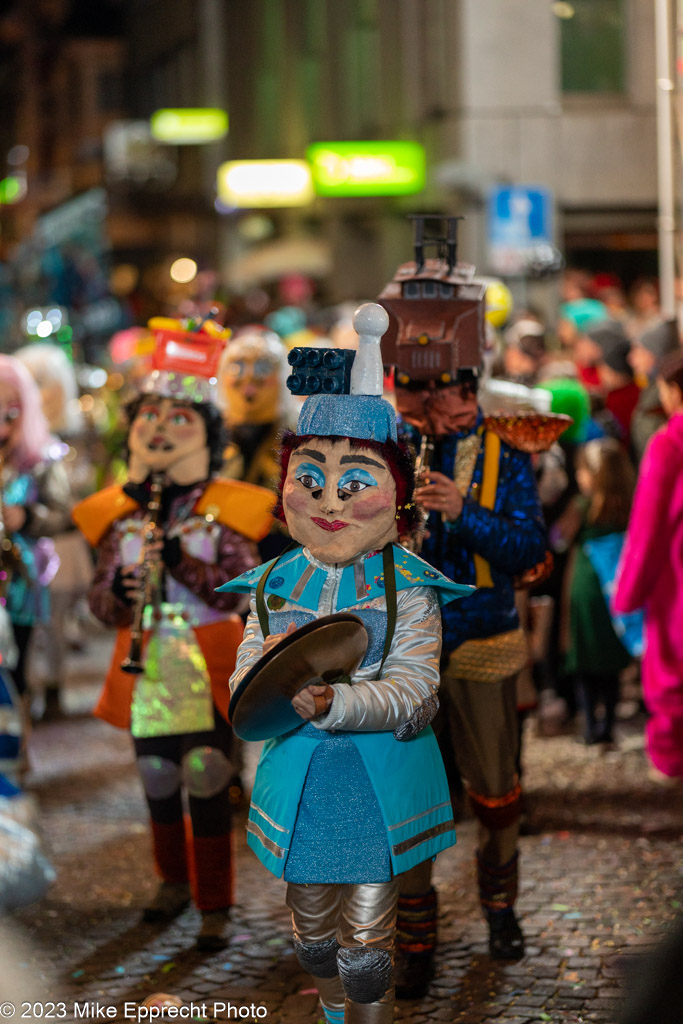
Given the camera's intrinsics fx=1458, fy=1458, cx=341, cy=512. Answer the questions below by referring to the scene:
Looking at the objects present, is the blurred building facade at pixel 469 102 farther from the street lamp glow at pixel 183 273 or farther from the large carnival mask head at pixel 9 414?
the large carnival mask head at pixel 9 414

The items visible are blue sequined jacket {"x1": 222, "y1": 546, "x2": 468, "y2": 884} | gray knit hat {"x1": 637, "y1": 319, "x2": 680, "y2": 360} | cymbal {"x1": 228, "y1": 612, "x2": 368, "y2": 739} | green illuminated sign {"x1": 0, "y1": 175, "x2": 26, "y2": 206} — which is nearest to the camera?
cymbal {"x1": 228, "y1": 612, "x2": 368, "y2": 739}

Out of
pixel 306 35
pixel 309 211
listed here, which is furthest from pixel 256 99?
pixel 306 35

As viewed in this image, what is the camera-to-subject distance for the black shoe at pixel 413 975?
452 cm

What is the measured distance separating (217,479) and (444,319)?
3.76ft

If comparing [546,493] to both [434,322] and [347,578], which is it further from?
[347,578]

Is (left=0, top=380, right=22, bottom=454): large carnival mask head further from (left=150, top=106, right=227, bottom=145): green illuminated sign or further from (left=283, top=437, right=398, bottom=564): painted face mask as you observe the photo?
(left=150, top=106, right=227, bottom=145): green illuminated sign

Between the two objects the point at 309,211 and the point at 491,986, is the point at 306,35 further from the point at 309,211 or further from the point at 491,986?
the point at 491,986

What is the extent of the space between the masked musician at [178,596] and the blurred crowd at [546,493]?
0.75 ft

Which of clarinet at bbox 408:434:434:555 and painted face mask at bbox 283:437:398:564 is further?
clarinet at bbox 408:434:434:555

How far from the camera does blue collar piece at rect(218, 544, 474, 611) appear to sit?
3719 millimetres

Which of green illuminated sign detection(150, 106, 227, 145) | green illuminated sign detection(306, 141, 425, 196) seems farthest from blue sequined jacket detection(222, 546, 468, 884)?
green illuminated sign detection(150, 106, 227, 145)

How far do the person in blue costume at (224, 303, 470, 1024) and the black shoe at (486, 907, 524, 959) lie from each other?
3.53 ft

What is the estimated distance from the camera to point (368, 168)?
22.1 meters

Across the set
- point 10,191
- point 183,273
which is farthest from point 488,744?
point 10,191
